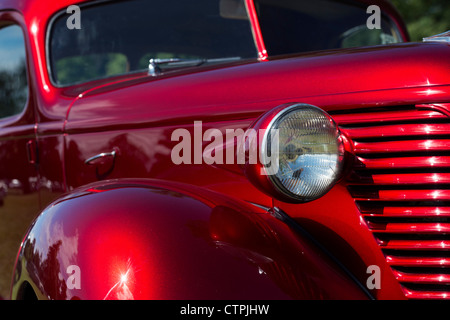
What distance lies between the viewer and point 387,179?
1.43 metres

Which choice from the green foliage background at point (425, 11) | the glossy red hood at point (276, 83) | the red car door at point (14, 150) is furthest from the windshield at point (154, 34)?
the green foliage background at point (425, 11)

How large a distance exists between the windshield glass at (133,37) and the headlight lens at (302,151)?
995 millimetres

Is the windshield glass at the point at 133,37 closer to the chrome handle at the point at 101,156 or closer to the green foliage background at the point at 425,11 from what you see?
the chrome handle at the point at 101,156

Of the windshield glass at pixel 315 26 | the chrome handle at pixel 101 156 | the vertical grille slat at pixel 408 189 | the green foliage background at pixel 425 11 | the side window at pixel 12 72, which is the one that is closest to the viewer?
the vertical grille slat at pixel 408 189

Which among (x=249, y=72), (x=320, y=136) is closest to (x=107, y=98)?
(x=249, y=72)

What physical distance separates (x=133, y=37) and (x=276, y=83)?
972 millimetres

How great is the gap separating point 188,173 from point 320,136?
0.56 m

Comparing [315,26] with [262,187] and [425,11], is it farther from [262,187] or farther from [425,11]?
[425,11]

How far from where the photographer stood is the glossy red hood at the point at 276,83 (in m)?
1.45

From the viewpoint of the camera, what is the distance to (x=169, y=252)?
1.28 m

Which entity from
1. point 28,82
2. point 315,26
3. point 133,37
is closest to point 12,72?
point 28,82

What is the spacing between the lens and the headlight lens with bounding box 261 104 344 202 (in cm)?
132

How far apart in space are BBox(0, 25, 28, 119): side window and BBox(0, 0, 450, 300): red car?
2.02 feet

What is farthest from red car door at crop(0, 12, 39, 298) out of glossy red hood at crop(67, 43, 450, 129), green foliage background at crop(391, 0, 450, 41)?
green foliage background at crop(391, 0, 450, 41)
